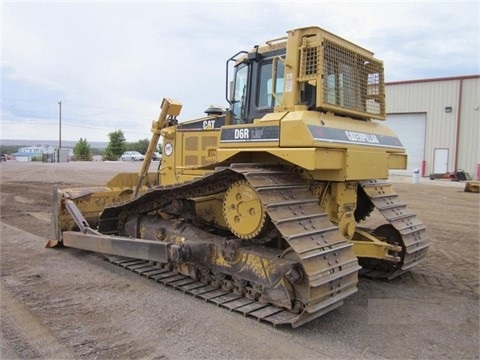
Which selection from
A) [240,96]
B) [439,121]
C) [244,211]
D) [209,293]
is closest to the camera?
[244,211]

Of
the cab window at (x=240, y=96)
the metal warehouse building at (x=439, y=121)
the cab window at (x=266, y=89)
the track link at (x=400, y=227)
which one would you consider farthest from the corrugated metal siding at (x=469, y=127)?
the cab window at (x=266, y=89)

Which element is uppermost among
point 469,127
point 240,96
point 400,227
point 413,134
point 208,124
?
point 469,127

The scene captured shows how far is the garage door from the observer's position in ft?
94.6

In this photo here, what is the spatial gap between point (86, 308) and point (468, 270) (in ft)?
17.6

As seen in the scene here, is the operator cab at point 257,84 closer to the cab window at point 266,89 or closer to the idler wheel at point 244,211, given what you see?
the cab window at point 266,89

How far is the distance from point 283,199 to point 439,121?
2661 centimetres

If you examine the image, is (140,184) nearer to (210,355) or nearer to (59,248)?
(59,248)

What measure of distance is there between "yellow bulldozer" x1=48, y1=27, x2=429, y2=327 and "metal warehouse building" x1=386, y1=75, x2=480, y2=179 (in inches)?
926

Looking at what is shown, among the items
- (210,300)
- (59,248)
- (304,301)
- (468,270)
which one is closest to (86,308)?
(210,300)

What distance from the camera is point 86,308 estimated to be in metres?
4.79

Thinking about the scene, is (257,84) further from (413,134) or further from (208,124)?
(413,134)

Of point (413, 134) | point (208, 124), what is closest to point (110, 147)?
point (413, 134)

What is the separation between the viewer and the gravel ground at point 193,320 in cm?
388

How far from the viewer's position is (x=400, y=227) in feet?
19.1
